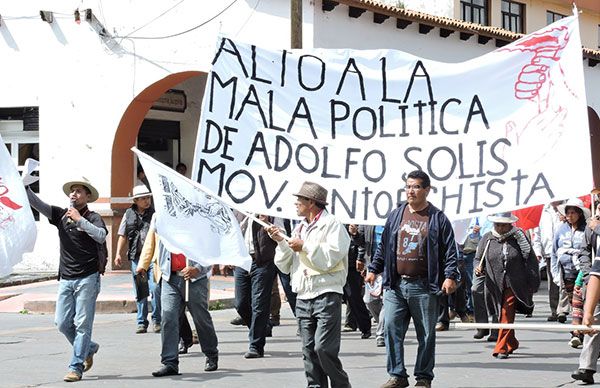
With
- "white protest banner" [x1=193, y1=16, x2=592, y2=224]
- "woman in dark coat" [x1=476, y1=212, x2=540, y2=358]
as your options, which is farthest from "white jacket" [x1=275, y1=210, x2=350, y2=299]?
"woman in dark coat" [x1=476, y1=212, x2=540, y2=358]

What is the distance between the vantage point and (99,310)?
57.7 feet

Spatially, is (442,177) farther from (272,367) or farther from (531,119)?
(272,367)

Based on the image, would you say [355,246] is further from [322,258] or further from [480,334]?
[322,258]

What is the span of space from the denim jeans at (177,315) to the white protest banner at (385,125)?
1.58 metres

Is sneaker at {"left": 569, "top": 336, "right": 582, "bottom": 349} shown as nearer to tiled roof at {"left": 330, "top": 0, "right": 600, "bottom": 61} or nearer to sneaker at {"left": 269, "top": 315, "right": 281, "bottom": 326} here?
sneaker at {"left": 269, "top": 315, "right": 281, "bottom": 326}

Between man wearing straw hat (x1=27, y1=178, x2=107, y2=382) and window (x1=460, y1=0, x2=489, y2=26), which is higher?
window (x1=460, y1=0, x2=489, y2=26)

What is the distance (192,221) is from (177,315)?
1240mm

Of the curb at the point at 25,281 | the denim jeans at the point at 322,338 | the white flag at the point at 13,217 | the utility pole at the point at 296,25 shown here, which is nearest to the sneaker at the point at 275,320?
the utility pole at the point at 296,25

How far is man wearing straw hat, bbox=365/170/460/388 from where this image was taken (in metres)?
9.75

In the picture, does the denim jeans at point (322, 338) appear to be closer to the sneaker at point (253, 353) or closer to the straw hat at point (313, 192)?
the straw hat at point (313, 192)

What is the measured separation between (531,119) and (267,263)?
382 cm

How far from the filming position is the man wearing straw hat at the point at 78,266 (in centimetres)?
1060

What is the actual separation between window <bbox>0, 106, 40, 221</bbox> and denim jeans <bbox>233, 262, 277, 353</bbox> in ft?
38.8

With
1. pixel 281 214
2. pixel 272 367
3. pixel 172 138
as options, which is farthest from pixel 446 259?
pixel 172 138
